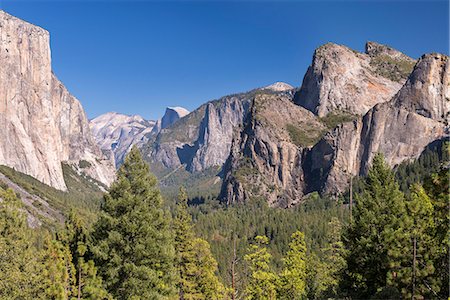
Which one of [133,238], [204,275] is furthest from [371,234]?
[133,238]

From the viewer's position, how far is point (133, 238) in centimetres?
2536

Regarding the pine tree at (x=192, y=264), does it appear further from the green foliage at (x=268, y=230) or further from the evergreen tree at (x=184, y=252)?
the green foliage at (x=268, y=230)

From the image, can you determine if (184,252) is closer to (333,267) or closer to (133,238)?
(133,238)

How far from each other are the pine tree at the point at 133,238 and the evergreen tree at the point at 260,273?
6837 millimetres

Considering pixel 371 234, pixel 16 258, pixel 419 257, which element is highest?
pixel 371 234

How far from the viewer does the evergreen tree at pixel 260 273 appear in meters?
30.0

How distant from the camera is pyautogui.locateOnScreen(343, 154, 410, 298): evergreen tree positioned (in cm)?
2795

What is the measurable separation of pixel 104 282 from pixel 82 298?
233 cm

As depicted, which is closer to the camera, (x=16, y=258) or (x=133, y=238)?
(x=133, y=238)

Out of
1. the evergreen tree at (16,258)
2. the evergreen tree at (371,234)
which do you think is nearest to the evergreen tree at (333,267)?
the evergreen tree at (371,234)

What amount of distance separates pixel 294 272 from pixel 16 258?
879 inches

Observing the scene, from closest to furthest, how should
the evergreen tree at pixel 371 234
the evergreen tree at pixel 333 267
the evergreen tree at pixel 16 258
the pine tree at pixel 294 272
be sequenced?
the evergreen tree at pixel 16 258, the evergreen tree at pixel 371 234, the evergreen tree at pixel 333 267, the pine tree at pixel 294 272

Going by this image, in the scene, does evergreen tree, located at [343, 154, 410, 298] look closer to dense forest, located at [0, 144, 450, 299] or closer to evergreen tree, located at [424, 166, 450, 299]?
dense forest, located at [0, 144, 450, 299]

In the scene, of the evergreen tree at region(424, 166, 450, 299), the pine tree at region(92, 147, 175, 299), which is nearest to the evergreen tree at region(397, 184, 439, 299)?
the evergreen tree at region(424, 166, 450, 299)
